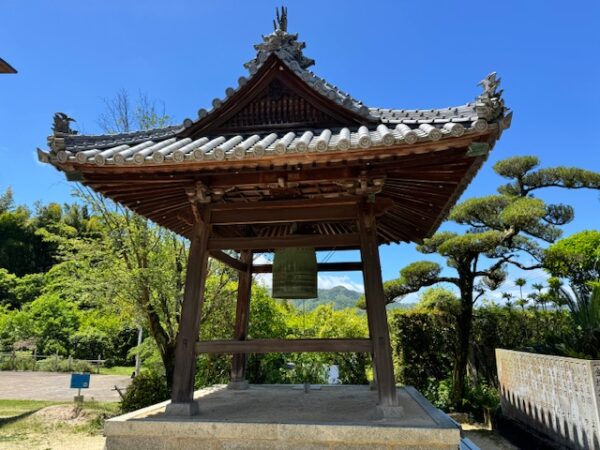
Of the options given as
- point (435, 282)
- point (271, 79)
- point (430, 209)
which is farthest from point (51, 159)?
point (435, 282)

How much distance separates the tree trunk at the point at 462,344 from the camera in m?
13.5

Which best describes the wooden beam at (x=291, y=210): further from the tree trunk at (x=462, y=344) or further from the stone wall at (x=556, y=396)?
the tree trunk at (x=462, y=344)

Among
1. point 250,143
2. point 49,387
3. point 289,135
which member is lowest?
point 49,387

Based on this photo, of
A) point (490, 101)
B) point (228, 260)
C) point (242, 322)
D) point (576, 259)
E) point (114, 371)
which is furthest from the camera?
point (114, 371)

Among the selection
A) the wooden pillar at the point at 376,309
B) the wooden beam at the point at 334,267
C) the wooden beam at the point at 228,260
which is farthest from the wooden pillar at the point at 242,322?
the wooden pillar at the point at 376,309

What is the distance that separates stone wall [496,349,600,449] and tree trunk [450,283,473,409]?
2.30 m

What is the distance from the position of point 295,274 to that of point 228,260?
4.25 ft

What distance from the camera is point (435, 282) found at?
606 inches

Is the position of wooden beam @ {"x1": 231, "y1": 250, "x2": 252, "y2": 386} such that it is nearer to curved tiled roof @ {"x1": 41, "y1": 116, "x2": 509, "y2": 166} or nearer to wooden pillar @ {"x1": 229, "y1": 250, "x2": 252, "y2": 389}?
wooden pillar @ {"x1": 229, "y1": 250, "x2": 252, "y2": 389}

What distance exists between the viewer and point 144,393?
11969 millimetres

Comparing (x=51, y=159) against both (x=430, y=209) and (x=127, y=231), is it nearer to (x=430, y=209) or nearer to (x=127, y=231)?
(x=430, y=209)

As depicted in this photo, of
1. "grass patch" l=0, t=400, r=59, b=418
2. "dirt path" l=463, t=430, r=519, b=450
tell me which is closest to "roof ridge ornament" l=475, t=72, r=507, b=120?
"dirt path" l=463, t=430, r=519, b=450

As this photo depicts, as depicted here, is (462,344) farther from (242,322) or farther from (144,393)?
(144,393)

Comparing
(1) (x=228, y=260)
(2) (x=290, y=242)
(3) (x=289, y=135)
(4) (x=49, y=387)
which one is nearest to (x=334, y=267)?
(1) (x=228, y=260)
